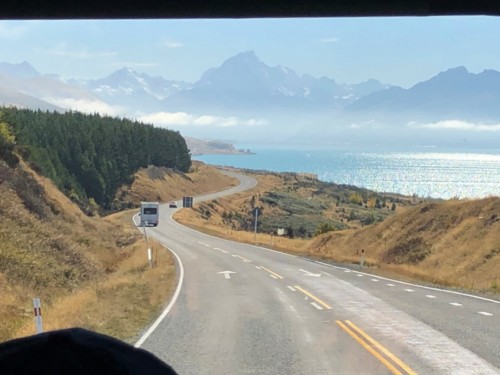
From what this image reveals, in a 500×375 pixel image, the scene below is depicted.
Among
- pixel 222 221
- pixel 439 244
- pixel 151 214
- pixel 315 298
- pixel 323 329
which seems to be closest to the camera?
pixel 323 329

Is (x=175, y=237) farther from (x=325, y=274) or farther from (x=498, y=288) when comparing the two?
(x=498, y=288)

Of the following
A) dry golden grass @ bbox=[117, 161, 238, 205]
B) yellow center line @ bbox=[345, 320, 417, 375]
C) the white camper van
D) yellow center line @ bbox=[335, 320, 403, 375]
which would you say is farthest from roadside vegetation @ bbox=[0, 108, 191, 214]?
yellow center line @ bbox=[345, 320, 417, 375]

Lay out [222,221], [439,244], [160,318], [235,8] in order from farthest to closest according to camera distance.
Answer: [222,221] → [439,244] → [160,318] → [235,8]

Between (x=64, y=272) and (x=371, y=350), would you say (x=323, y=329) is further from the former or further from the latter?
(x=64, y=272)

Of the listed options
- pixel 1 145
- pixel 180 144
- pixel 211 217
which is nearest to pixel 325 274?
pixel 1 145

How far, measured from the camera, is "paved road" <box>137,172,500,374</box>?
30.3ft

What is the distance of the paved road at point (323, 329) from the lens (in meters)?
9.23

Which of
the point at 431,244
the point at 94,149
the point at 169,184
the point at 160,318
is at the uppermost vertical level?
the point at 94,149

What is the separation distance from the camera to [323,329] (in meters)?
12.4

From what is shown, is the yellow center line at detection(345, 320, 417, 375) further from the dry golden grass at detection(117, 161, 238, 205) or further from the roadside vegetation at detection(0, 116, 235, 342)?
the dry golden grass at detection(117, 161, 238, 205)

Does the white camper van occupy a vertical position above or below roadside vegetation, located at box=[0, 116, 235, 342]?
below

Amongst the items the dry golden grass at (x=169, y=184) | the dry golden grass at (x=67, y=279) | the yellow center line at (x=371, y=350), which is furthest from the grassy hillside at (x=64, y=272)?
the dry golden grass at (x=169, y=184)

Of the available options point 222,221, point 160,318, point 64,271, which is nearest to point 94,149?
point 222,221

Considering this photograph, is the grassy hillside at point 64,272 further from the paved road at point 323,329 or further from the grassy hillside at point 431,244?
the grassy hillside at point 431,244
